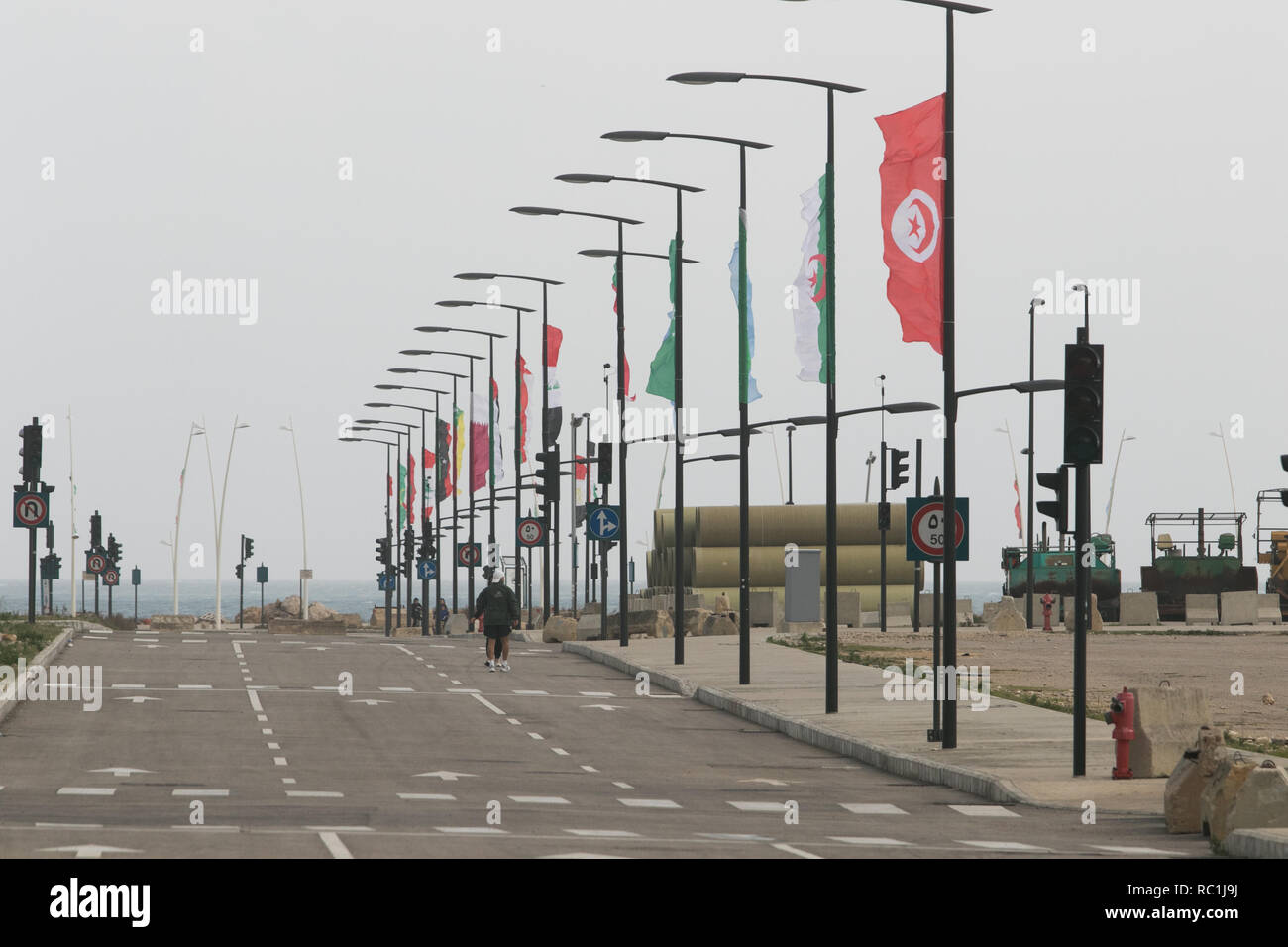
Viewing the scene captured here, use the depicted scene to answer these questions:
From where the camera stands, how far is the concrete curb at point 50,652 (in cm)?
2648

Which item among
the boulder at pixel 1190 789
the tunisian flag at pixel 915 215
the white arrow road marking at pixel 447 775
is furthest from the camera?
the tunisian flag at pixel 915 215

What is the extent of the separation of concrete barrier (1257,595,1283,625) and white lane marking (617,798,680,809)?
54.9m

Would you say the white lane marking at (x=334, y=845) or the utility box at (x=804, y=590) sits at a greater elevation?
the utility box at (x=804, y=590)

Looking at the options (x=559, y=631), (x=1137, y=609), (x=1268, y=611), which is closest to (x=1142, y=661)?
(x=559, y=631)

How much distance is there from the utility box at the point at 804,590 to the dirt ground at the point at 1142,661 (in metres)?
1.22

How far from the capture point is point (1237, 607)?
2719 inches

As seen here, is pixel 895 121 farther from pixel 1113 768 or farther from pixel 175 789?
pixel 175 789

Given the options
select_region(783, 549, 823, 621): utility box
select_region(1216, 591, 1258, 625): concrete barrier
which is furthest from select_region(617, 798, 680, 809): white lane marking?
select_region(1216, 591, 1258, 625): concrete barrier

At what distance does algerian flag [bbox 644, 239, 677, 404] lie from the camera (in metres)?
39.6

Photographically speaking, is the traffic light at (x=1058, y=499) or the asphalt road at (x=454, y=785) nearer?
the asphalt road at (x=454, y=785)

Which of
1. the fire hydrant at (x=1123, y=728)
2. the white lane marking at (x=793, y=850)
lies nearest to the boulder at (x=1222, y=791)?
the white lane marking at (x=793, y=850)

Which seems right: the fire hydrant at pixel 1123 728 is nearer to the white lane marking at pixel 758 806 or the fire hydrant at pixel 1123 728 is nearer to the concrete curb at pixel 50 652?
the white lane marking at pixel 758 806

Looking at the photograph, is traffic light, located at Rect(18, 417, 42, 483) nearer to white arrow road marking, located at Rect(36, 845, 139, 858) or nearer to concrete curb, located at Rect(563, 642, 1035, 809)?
concrete curb, located at Rect(563, 642, 1035, 809)
